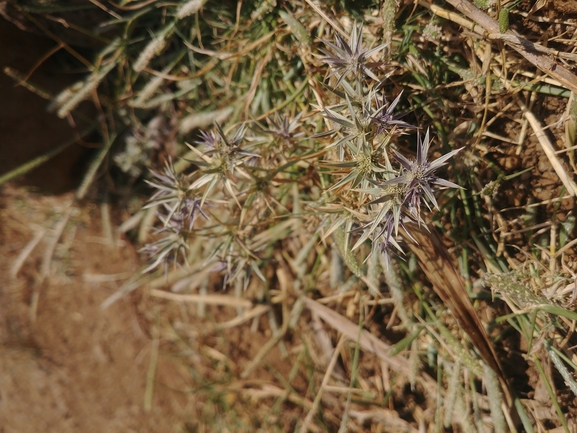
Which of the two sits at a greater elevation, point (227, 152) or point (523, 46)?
point (523, 46)

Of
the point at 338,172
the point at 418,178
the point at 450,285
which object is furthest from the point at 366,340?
the point at 418,178

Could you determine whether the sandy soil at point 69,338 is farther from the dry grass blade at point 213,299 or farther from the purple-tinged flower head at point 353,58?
the purple-tinged flower head at point 353,58

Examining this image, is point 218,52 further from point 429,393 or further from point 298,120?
point 429,393

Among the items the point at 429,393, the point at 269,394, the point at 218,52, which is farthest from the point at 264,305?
the point at 218,52

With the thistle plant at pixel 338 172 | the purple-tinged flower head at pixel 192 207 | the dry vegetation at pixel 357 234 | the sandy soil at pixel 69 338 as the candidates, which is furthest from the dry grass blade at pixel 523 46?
the sandy soil at pixel 69 338

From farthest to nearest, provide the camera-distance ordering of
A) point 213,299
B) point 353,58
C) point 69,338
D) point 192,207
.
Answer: point 69,338 < point 213,299 < point 192,207 < point 353,58

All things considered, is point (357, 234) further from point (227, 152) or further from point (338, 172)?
point (227, 152)

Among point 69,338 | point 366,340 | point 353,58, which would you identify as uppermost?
point 353,58

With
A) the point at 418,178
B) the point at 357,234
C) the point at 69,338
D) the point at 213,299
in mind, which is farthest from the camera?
the point at 69,338
